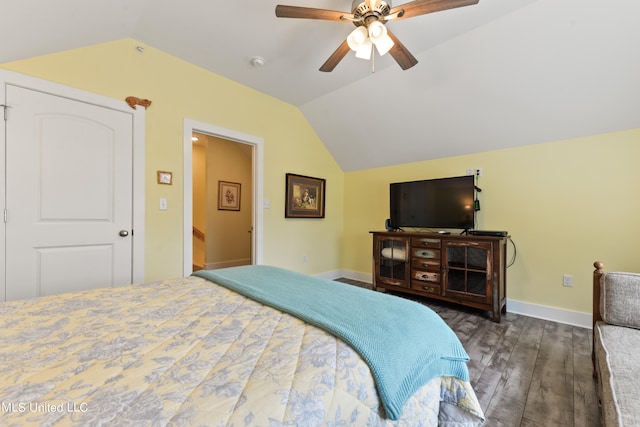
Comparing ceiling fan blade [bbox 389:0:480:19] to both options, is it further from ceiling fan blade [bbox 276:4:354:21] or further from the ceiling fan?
ceiling fan blade [bbox 276:4:354:21]

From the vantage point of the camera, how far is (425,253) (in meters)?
3.07

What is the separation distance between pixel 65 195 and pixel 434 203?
11.5 feet

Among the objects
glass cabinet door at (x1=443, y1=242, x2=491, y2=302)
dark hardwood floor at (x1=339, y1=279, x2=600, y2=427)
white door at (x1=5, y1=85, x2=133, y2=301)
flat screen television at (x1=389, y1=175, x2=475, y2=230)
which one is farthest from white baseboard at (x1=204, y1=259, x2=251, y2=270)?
dark hardwood floor at (x1=339, y1=279, x2=600, y2=427)

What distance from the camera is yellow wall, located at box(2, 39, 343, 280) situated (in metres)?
2.19

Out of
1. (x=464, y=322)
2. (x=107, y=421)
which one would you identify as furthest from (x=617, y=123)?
(x=107, y=421)

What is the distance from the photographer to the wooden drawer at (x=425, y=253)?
2.98 m

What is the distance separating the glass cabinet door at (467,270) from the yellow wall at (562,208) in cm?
53

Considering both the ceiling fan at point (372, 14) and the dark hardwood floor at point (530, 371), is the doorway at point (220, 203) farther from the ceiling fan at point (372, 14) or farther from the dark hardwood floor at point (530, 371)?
the dark hardwood floor at point (530, 371)

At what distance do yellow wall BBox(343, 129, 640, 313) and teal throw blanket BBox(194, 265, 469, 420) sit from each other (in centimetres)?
236

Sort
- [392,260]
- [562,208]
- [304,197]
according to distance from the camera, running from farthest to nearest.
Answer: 1. [304,197]
2. [392,260]
3. [562,208]

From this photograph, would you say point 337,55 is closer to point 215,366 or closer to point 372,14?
point 372,14

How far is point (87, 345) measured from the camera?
0.84m

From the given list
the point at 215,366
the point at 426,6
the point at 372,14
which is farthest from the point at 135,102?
the point at 215,366

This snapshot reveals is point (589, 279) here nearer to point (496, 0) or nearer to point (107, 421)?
point (496, 0)
